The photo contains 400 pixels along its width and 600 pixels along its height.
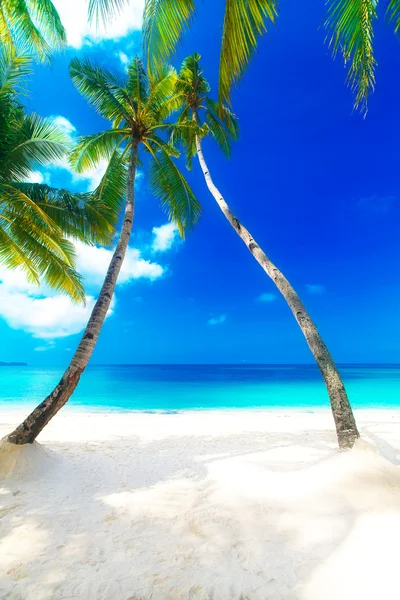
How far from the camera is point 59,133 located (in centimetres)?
742

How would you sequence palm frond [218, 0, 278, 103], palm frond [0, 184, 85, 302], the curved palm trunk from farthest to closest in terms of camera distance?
palm frond [0, 184, 85, 302]
the curved palm trunk
palm frond [218, 0, 278, 103]

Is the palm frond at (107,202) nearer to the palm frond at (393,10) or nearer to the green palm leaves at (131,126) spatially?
the green palm leaves at (131,126)

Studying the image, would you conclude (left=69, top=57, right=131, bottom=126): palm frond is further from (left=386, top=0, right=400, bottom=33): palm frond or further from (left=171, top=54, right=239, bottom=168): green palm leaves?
(left=386, top=0, right=400, bottom=33): palm frond

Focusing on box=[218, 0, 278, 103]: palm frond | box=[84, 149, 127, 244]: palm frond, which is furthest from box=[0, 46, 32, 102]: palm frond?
box=[218, 0, 278, 103]: palm frond

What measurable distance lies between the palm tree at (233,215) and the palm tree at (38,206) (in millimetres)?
3403

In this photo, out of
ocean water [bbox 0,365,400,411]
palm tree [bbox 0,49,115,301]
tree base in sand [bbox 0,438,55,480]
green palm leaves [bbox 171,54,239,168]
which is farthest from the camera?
ocean water [bbox 0,365,400,411]

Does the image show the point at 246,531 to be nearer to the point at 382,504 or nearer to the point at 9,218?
the point at 382,504

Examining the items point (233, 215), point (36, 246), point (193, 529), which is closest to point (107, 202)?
point (36, 246)

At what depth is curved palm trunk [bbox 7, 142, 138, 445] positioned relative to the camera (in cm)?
497

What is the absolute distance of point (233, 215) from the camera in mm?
7234

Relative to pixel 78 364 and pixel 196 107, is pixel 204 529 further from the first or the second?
pixel 196 107

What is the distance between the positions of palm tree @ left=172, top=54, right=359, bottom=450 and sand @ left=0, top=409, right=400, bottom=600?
613 millimetres

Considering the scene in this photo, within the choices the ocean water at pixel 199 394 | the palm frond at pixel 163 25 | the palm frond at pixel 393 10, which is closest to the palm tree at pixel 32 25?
the palm frond at pixel 163 25

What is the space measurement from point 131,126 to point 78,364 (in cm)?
696
